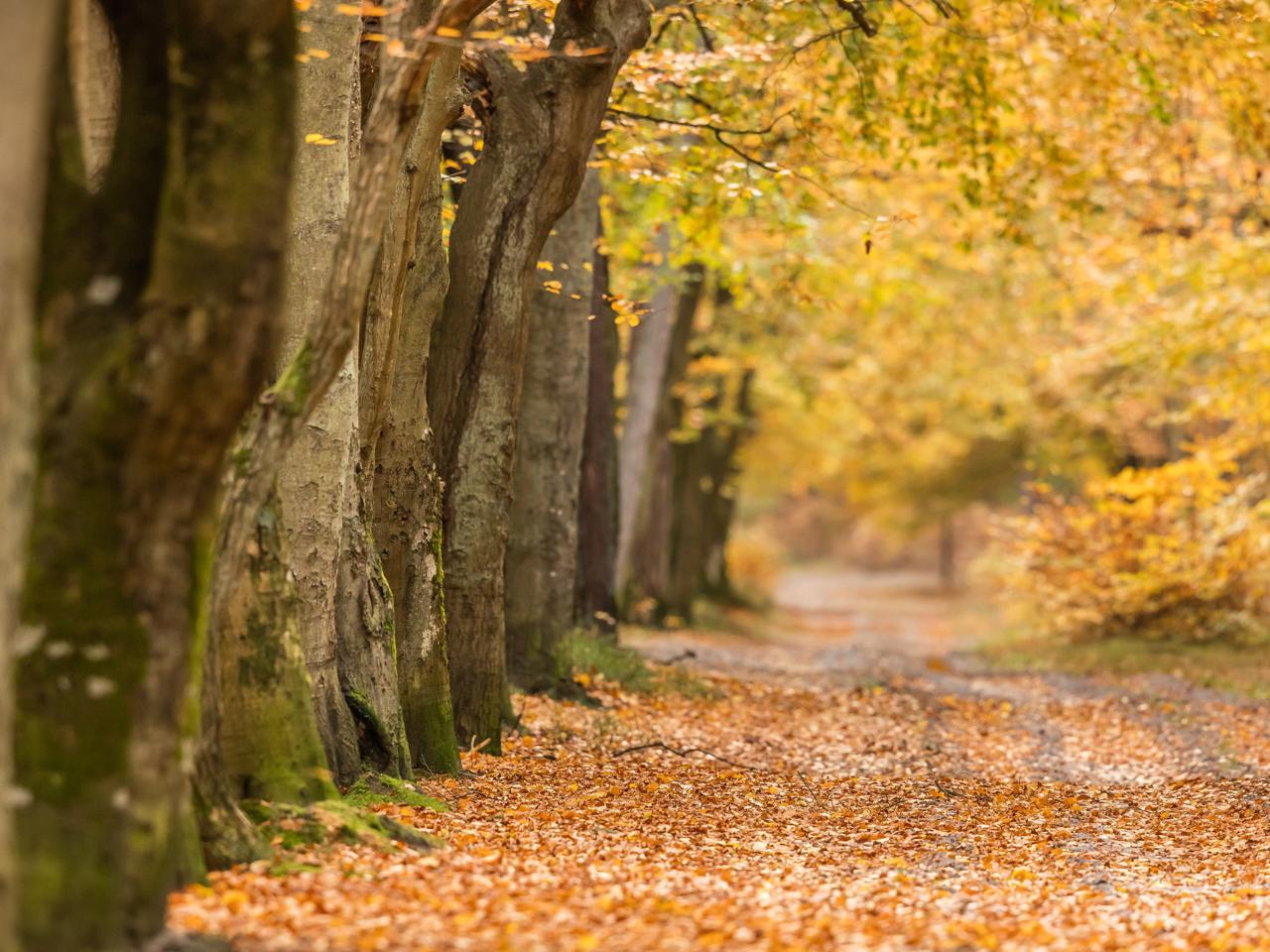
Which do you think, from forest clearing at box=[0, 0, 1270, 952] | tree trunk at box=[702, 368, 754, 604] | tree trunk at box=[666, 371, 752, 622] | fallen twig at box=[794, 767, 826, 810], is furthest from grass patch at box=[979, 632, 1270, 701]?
fallen twig at box=[794, 767, 826, 810]

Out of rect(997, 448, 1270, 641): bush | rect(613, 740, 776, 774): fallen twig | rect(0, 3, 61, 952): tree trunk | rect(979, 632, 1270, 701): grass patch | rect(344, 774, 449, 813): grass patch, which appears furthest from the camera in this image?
rect(997, 448, 1270, 641): bush

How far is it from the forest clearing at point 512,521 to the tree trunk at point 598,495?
0.21 ft

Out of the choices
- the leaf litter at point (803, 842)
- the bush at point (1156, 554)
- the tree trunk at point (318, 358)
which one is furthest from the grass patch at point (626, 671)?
the bush at point (1156, 554)

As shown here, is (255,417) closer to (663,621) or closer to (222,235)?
(222,235)

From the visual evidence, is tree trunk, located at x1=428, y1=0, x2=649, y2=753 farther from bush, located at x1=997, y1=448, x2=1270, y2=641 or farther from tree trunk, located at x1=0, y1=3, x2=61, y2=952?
bush, located at x1=997, y1=448, x2=1270, y2=641

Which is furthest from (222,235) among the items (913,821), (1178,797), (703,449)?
(703,449)

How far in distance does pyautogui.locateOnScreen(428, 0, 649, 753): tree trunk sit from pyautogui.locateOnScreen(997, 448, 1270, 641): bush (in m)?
11.2

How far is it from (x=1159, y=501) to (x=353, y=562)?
15.1 m

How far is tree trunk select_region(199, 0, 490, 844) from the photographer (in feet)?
15.9

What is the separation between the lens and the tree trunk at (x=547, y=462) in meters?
11.3

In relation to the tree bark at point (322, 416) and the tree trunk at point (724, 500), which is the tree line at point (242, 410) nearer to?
the tree bark at point (322, 416)

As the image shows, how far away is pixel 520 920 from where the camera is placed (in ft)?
15.6

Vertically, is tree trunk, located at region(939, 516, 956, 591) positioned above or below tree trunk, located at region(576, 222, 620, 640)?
below

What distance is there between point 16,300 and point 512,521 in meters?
7.82
